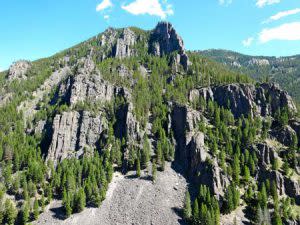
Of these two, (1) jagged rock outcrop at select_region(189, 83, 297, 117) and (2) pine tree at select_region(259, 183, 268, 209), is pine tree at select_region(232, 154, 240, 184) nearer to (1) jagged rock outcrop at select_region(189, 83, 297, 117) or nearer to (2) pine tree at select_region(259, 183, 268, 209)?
(2) pine tree at select_region(259, 183, 268, 209)

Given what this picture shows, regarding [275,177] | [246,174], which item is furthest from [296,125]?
[246,174]

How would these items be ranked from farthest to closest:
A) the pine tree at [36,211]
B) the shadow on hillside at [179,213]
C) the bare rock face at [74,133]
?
the bare rock face at [74,133]
the pine tree at [36,211]
the shadow on hillside at [179,213]

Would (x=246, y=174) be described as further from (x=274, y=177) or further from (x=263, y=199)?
(x=263, y=199)

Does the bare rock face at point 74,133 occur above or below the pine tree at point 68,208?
above

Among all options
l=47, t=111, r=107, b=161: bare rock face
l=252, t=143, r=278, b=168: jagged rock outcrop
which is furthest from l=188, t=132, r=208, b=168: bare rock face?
l=47, t=111, r=107, b=161: bare rock face

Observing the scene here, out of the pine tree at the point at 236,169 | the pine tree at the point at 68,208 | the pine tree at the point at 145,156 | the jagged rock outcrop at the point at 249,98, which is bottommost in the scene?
the pine tree at the point at 68,208

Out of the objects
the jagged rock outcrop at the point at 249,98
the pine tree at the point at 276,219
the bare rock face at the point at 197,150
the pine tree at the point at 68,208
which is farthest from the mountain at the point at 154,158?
the jagged rock outcrop at the point at 249,98

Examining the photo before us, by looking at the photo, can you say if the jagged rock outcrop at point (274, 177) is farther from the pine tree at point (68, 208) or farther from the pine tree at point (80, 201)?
the pine tree at point (68, 208)

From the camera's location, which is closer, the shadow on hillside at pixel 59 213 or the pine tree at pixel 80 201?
the shadow on hillside at pixel 59 213

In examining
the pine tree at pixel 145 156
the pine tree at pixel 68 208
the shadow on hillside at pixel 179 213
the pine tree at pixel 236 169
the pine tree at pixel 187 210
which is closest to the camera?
the shadow on hillside at pixel 179 213
